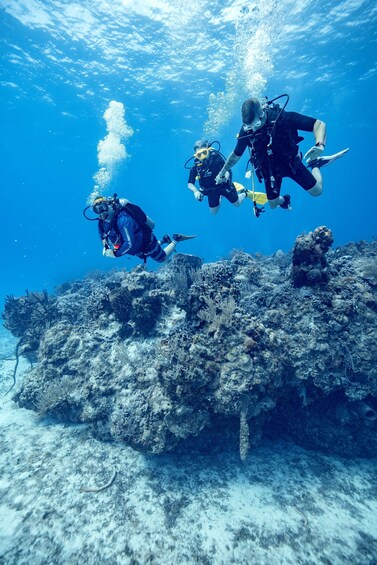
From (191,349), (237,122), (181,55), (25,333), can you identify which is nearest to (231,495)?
(191,349)

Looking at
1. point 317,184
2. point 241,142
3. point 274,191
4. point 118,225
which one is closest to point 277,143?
point 241,142

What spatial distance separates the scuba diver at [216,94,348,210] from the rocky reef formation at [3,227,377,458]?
1449mm

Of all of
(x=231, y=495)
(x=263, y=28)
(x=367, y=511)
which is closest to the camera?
(x=367, y=511)

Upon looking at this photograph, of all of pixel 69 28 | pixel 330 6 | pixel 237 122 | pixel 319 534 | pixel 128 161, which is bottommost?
pixel 319 534

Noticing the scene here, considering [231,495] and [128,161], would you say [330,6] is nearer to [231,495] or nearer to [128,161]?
[231,495]

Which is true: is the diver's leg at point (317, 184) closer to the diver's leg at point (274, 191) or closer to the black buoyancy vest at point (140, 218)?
the diver's leg at point (274, 191)

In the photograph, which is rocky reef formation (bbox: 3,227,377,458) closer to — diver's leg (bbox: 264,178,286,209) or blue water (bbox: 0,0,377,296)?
diver's leg (bbox: 264,178,286,209)

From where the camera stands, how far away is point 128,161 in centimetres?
5662

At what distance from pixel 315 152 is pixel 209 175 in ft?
12.5

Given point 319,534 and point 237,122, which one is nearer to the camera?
point 319,534

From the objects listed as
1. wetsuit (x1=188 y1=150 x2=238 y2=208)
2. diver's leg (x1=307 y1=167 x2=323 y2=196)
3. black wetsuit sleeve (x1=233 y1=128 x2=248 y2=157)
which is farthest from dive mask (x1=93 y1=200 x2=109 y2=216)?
diver's leg (x1=307 y1=167 x2=323 y2=196)

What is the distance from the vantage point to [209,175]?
357 inches

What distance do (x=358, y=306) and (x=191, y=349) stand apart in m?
3.67

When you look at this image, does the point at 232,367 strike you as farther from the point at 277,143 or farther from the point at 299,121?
the point at 299,121
